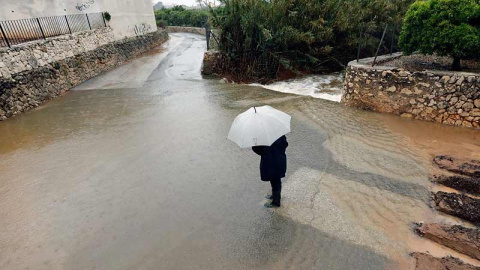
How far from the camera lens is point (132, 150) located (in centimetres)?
665

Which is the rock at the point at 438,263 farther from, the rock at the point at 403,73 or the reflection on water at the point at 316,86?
the reflection on water at the point at 316,86

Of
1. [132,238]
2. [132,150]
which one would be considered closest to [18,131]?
[132,150]

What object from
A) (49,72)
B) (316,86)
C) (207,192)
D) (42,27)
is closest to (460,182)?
(207,192)

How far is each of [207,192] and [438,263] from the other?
3.50m

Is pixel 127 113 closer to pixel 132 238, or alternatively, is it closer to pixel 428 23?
pixel 132 238

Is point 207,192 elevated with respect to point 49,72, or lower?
lower

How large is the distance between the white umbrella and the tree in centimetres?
597

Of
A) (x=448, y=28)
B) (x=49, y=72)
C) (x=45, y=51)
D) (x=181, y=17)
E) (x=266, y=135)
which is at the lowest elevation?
(x=266, y=135)

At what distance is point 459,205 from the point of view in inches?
162

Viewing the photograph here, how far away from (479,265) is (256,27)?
12.0 meters

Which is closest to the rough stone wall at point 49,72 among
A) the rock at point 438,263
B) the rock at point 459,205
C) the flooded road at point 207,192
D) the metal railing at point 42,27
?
the metal railing at point 42,27

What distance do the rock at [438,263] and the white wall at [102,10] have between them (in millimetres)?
16268

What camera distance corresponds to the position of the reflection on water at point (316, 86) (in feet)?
A: 35.2

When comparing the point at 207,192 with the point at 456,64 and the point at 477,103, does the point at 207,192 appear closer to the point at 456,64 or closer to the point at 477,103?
the point at 477,103
